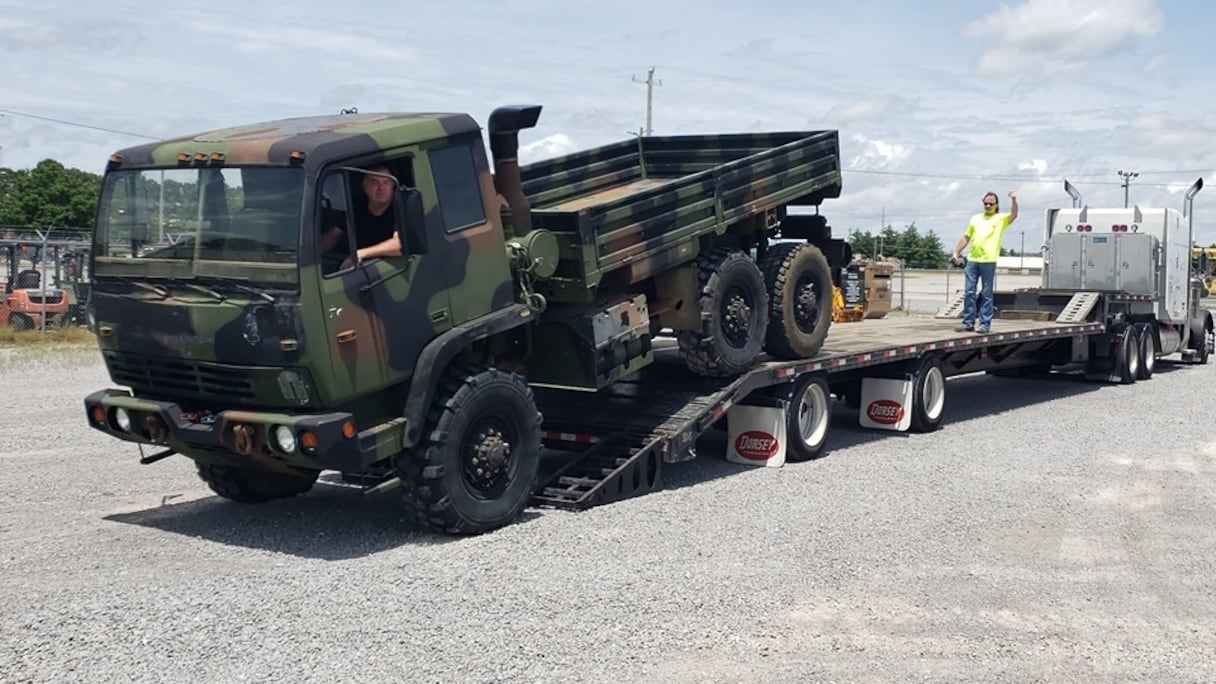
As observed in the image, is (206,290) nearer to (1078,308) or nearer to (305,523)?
(305,523)

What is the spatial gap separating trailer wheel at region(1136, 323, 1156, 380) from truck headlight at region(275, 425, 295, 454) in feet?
47.3

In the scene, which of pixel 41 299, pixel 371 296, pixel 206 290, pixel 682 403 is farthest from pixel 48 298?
pixel 371 296

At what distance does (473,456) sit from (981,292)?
328 inches

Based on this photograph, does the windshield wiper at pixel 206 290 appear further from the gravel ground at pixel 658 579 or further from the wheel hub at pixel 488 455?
the wheel hub at pixel 488 455

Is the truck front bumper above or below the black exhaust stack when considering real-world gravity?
below

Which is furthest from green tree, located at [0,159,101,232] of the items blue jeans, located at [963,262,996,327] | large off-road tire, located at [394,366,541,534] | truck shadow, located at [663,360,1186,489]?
large off-road tire, located at [394,366,541,534]

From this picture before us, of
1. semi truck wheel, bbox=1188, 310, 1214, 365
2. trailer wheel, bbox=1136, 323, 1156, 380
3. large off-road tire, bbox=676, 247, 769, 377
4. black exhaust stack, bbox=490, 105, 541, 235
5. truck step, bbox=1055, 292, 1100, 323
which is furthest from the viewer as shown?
semi truck wheel, bbox=1188, 310, 1214, 365

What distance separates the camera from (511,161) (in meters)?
8.80

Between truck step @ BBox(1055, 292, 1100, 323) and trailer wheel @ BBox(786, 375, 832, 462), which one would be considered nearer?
trailer wheel @ BBox(786, 375, 832, 462)

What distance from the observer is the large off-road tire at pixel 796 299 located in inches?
423

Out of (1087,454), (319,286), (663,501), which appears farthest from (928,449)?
(319,286)

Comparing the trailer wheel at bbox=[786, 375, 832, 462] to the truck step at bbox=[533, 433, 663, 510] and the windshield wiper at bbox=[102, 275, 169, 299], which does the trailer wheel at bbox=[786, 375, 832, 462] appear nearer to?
the truck step at bbox=[533, 433, 663, 510]

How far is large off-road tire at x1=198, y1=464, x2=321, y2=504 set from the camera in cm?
892

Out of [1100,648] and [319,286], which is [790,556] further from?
[319,286]
